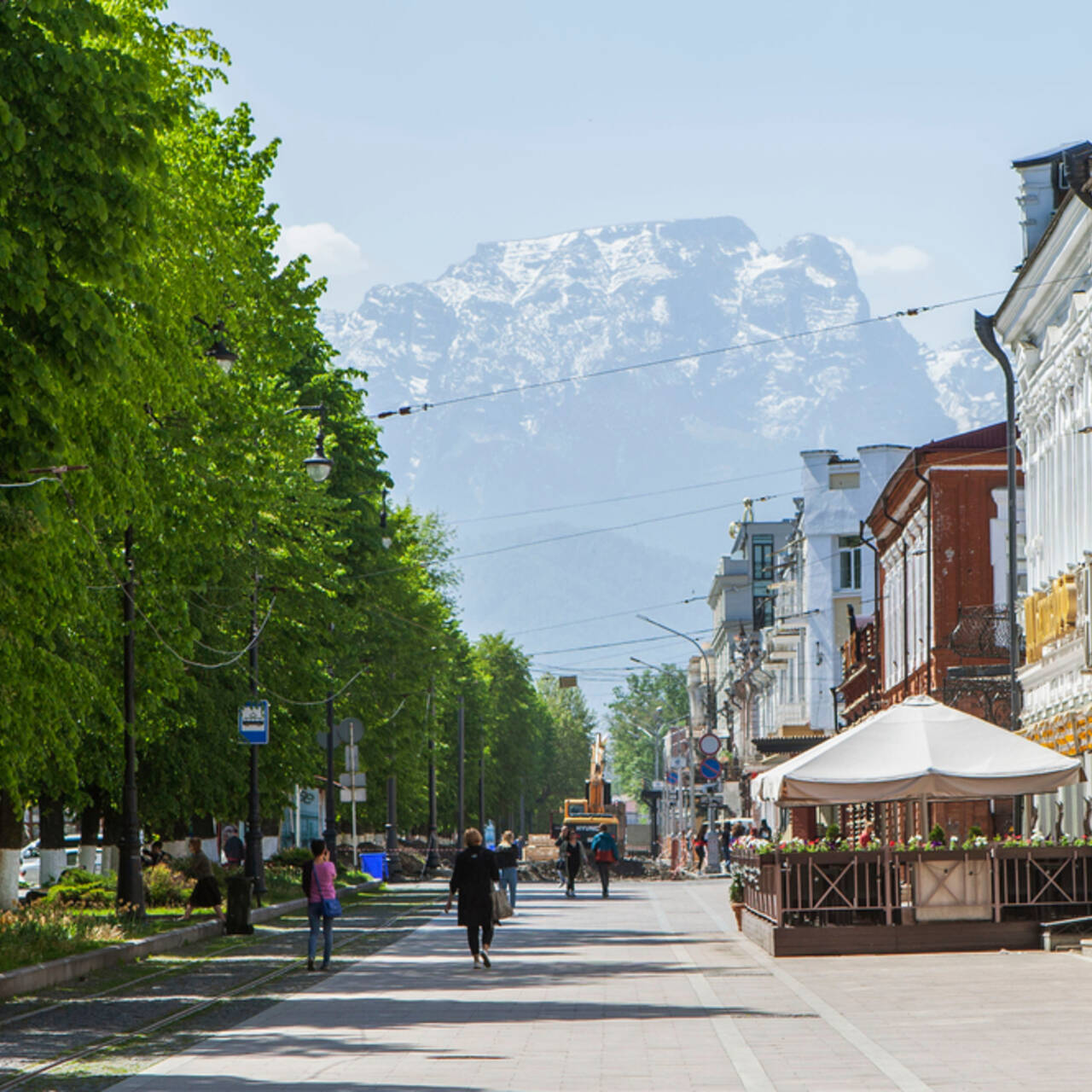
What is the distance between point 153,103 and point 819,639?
68609 mm

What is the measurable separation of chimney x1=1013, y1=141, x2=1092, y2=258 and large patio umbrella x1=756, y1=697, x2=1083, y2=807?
40.3ft

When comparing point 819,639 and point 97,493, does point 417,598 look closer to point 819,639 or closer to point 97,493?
point 819,639

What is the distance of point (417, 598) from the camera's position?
60.1 meters

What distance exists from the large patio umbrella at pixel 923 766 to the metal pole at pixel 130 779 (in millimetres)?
9193

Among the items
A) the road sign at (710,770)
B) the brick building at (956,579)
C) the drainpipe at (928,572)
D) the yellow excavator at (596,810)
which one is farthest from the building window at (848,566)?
the drainpipe at (928,572)

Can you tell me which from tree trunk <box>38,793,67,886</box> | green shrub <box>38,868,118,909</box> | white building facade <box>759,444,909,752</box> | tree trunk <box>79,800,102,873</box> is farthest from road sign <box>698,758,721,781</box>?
white building facade <box>759,444,909,752</box>

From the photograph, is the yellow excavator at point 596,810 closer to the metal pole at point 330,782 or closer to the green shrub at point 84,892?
the metal pole at point 330,782

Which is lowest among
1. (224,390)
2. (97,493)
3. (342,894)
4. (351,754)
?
(342,894)

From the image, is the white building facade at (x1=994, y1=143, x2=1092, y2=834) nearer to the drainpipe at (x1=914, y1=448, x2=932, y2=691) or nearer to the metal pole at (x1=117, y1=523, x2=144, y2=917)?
the drainpipe at (x1=914, y1=448, x2=932, y2=691)

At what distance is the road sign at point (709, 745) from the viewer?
54.0 meters

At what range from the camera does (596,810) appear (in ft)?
352

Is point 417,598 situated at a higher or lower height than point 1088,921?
higher

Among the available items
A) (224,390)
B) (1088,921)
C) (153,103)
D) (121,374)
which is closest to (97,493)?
(121,374)

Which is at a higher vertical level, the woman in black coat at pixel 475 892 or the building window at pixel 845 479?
the building window at pixel 845 479
